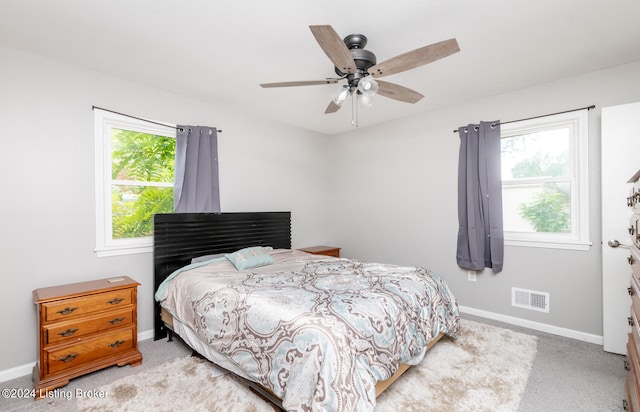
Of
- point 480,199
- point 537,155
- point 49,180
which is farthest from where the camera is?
point 480,199

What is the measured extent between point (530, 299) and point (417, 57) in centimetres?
293

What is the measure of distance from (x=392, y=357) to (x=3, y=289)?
3.01 metres

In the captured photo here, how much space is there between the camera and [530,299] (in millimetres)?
3211

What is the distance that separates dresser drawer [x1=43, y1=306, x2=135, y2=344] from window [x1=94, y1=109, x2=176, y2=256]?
2.27ft

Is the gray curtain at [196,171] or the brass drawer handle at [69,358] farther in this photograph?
the gray curtain at [196,171]

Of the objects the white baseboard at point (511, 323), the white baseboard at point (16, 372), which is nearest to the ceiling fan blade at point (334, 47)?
the white baseboard at point (511, 323)

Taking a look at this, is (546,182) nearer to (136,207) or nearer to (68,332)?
(136,207)

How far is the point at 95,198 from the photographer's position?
2.77 metres

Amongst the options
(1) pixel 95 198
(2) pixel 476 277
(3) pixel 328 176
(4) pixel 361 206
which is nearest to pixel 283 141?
(3) pixel 328 176

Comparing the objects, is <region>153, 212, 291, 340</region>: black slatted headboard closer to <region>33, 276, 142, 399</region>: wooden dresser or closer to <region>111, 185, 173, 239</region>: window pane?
<region>111, 185, 173, 239</region>: window pane

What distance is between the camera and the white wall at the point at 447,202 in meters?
2.87

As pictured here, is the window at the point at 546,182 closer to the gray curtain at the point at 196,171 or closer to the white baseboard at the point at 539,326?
the white baseboard at the point at 539,326

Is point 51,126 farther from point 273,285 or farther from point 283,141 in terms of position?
point 283,141

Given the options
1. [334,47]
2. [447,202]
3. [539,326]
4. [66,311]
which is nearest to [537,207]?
[447,202]
